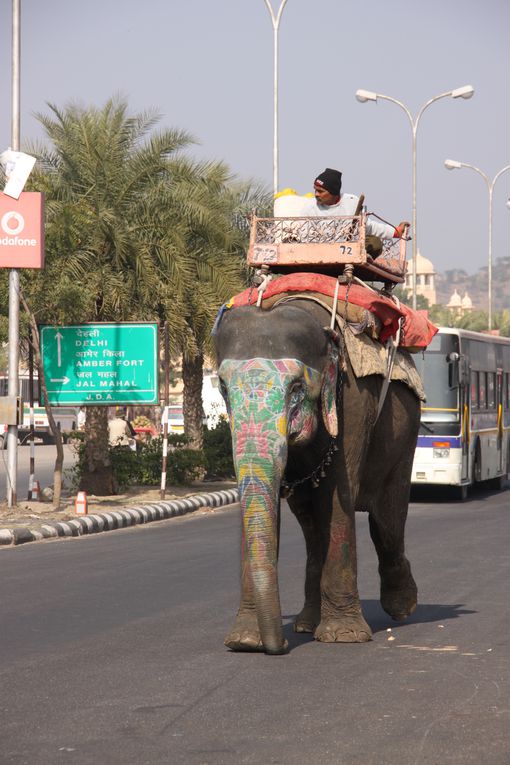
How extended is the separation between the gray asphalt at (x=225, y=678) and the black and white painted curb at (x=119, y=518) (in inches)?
154

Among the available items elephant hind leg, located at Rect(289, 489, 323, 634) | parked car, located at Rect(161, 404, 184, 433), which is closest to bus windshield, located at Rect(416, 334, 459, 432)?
elephant hind leg, located at Rect(289, 489, 323, 634)

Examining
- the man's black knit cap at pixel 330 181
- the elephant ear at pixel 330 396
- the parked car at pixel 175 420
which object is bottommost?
the parked car at pixel 175 420

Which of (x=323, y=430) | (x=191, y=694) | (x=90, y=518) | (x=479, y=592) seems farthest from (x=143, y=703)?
(x=90, y=518)

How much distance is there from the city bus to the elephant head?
15733 millimetres

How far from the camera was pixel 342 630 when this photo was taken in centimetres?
834

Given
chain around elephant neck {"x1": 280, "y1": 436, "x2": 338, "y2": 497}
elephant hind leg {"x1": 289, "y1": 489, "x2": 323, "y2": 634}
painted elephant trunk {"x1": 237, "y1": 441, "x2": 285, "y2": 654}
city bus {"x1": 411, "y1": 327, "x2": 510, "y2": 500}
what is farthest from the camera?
city bus {"x1": 411, "y1": 327, "x2": 510, "y2": 500}

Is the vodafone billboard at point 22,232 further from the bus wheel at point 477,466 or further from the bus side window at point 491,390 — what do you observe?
the bus side window at point 491,390

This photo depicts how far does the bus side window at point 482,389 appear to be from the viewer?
25.8 meters

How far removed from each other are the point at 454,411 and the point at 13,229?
29.3 ft

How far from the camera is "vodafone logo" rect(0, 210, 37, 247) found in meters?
18.8

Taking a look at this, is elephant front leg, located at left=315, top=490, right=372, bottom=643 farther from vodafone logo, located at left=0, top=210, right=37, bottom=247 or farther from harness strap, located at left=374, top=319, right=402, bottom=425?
vodafone logo, located at left=0, top=210, right=37, bottom=247

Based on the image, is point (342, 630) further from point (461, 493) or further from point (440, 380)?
point (461, 493)

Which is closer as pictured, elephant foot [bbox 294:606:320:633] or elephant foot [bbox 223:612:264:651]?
elephant foot [bbox 223:612:264:651]

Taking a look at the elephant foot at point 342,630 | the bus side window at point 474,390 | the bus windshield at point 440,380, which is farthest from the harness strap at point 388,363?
the bus side window at point 474,390
